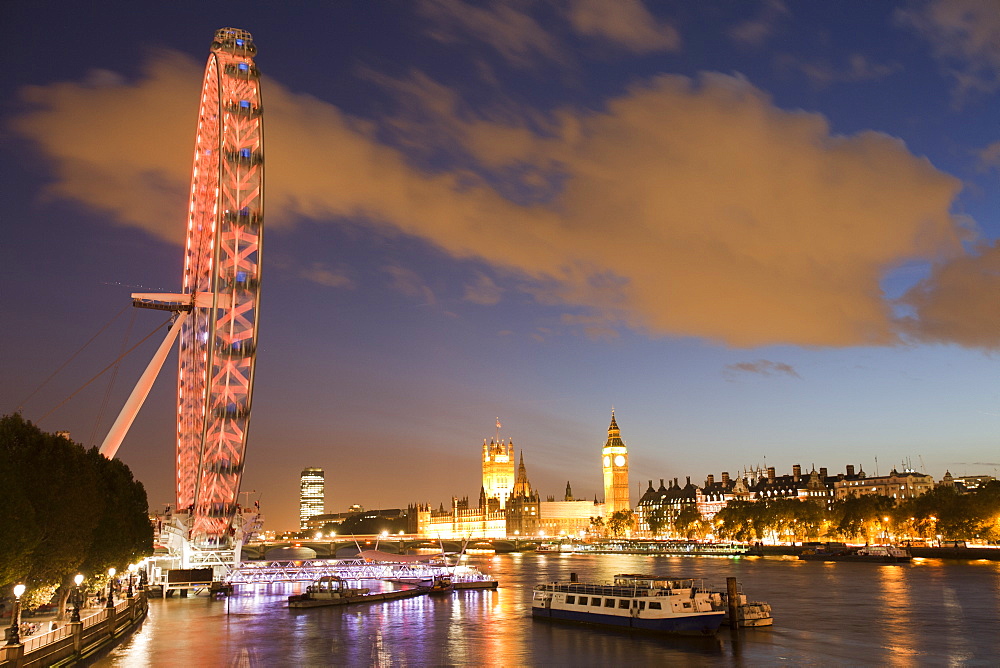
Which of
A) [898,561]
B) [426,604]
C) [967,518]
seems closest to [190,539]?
[426,604]

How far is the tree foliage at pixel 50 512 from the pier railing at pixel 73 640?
2.62 meters

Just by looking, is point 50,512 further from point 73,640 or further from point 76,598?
point 76,598

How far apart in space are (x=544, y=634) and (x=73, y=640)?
1019 inches

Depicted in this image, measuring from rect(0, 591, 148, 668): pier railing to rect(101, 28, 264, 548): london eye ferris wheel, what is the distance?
10.4 m

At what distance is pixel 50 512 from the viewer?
4253 cm

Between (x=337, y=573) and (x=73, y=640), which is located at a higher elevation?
(x=73, y=640)

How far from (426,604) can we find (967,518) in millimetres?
77999

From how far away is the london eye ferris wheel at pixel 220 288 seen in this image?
55375 millimetres

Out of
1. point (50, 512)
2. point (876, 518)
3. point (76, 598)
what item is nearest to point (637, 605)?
point (76, 598)

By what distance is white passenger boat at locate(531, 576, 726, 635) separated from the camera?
5169cm

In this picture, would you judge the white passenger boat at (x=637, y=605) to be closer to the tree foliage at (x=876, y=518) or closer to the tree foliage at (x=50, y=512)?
the tree foliage at (x=50, y=512)

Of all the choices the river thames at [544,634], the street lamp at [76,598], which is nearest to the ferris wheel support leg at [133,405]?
the street lamp at [76,598]

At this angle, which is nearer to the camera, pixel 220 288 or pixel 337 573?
pixel 220 288

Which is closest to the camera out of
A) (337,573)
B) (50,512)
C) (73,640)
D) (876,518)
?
(73,640)
